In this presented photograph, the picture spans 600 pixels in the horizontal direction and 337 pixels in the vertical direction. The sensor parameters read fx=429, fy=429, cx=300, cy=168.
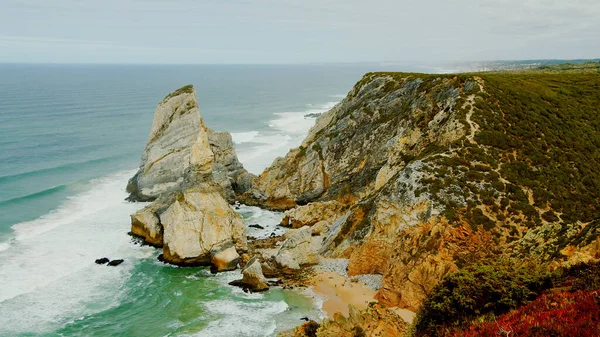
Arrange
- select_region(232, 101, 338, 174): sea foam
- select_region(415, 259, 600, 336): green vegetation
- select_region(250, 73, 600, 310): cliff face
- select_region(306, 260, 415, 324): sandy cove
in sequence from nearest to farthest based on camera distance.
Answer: select_region(415, 259, 600, 336): green vegetation → select_region(250, 73, 600, 310): cliff face → select_region(306, 260, 415, 324): sandy cove → select_region(232, 101, 338, 174): sea foam

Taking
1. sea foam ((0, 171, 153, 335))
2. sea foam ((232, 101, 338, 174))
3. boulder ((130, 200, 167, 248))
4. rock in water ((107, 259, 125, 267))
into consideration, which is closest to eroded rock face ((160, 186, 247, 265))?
boulder ((130, 200, 167, 248))

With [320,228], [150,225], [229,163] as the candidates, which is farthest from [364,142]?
[150,225]

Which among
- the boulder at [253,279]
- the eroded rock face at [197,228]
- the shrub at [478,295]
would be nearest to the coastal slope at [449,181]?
the shrub at [478,295]

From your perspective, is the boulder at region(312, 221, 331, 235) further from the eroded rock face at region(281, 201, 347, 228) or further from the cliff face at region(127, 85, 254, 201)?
the cliff face at region(127, 85, 254, 201)

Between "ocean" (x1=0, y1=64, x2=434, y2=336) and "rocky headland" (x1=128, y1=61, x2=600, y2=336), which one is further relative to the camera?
"ocean" (x1=0, y1=64, x2=434, y2=336)

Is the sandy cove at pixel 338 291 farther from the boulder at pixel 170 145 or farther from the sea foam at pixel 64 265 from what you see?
the boulder at pixel 170 145

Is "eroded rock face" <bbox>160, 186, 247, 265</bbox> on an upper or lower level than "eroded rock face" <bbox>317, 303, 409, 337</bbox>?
lower

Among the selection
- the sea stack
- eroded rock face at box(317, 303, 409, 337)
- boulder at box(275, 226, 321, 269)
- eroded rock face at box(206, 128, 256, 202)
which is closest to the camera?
eroded rock face at box(317, 303, 409, 337)
